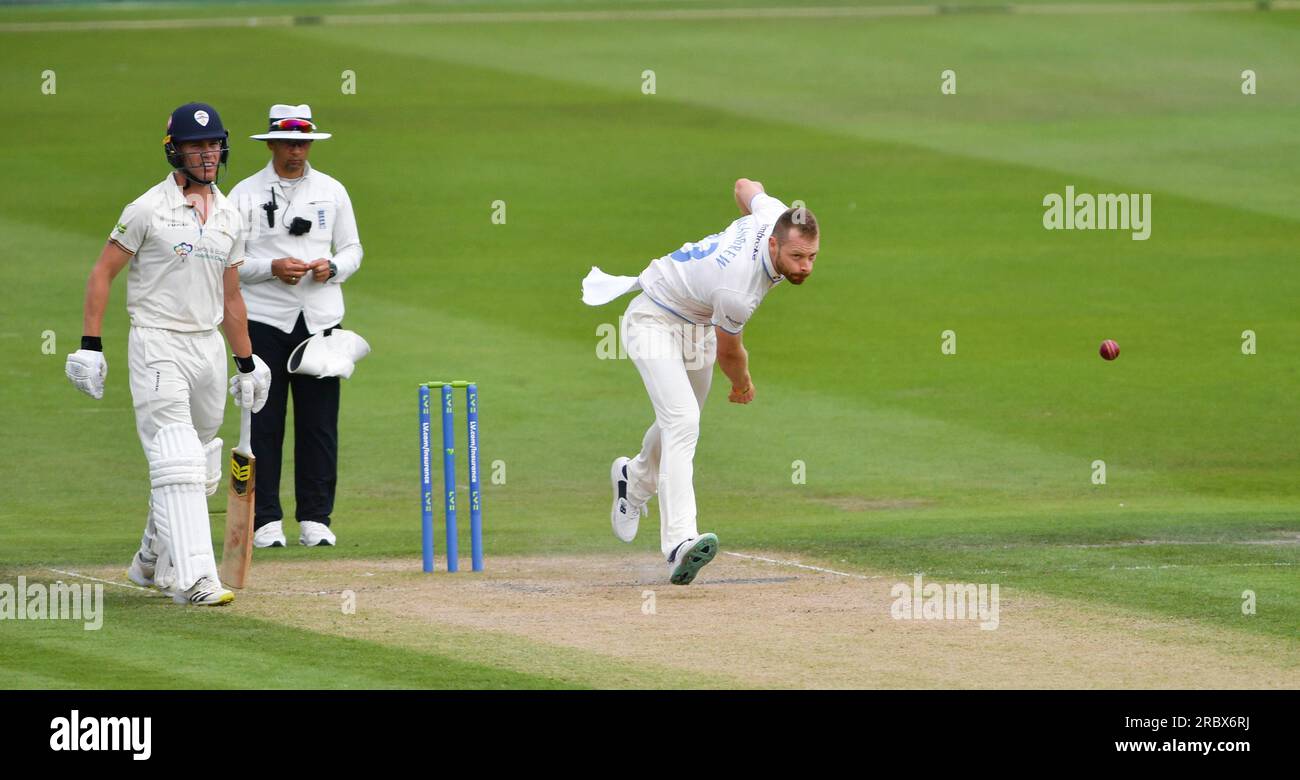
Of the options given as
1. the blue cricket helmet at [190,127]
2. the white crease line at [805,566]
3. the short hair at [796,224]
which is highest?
the blue cricket helmet at [190,127]

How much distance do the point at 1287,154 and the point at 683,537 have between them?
58.7 feet

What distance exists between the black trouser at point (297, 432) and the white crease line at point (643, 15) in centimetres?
2233

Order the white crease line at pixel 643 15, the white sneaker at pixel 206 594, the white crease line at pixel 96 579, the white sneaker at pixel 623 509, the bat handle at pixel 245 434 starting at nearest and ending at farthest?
the white sneaker at pixel 206 594 → the bat handle at pixel 245 434 → the white crease line at pixel 96 579 → the white sneaker at pixel 623 509 → the white crease line at pixel 643 15

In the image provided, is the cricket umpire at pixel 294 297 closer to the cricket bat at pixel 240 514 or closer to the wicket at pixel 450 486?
the wicket at pixel 450 486

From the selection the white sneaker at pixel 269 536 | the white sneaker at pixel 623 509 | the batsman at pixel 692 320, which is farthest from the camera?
the white sneaker at pixel 269 536

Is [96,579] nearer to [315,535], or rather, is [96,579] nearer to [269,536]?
[269,536]

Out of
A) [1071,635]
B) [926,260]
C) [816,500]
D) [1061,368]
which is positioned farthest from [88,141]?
[1071,635]

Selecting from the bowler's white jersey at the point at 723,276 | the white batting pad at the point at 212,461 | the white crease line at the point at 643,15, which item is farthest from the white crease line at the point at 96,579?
the white crease line at the point at 643,15

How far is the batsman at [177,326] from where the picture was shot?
8945mm

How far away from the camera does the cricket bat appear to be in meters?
9.48

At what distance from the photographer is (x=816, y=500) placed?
13.6 m

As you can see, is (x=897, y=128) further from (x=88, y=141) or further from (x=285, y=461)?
(x=285, y=461)

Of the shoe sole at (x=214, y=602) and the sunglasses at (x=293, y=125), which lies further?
the sunglasses at (x=293, y=125)

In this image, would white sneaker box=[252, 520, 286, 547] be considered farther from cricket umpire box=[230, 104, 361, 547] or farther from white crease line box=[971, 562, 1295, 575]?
white crease line box=[971, 562, 1295, 575]
